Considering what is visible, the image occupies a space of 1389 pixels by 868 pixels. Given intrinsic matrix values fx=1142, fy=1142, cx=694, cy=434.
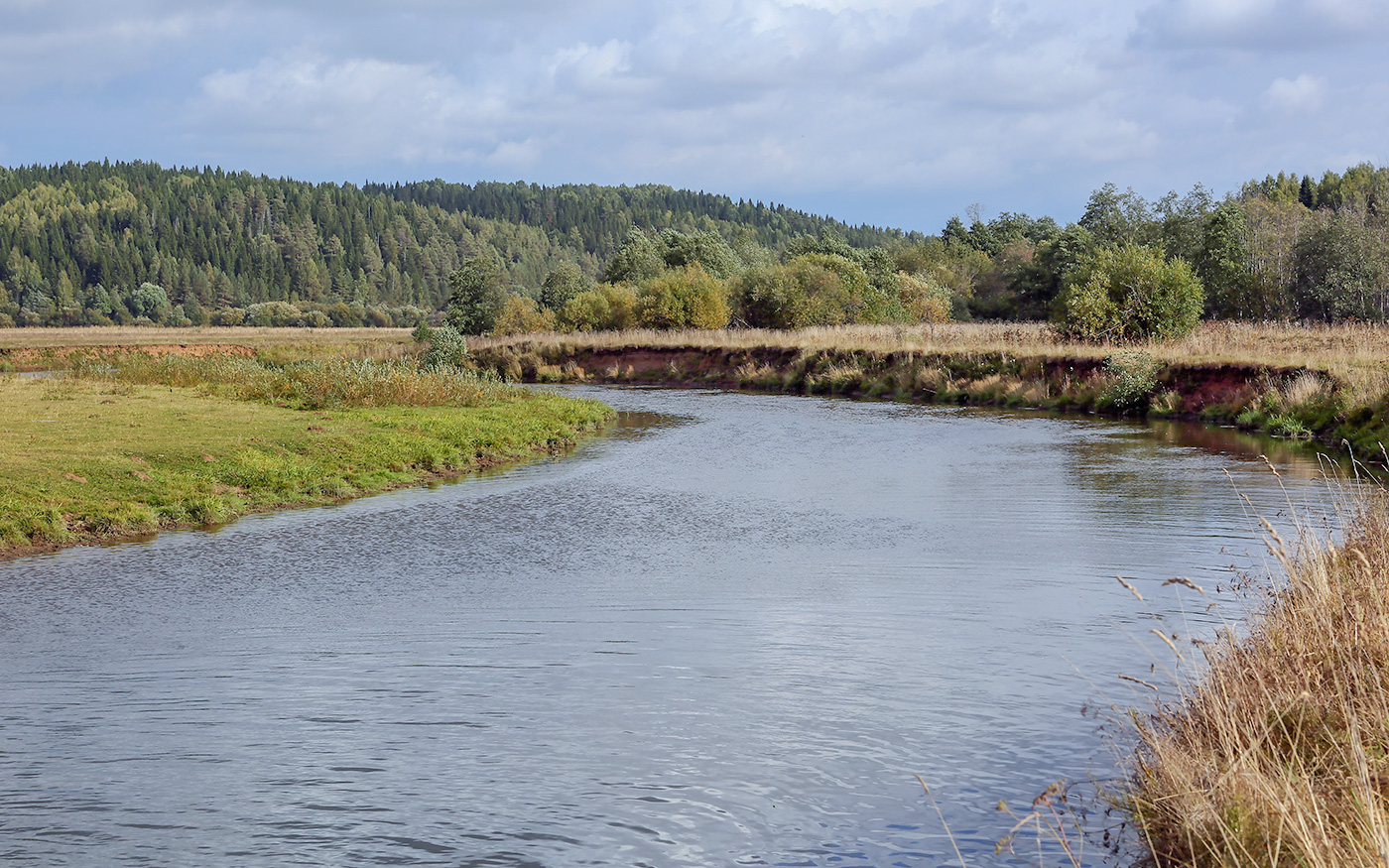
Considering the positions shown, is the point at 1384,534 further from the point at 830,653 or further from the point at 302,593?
the point at 302,593

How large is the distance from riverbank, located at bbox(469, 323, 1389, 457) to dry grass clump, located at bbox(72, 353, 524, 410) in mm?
8558

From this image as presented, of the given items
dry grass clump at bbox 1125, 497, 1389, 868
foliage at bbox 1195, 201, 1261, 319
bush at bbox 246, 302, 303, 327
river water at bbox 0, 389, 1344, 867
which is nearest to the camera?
dry grass clump at bbox 1125, 497, 1389, 868

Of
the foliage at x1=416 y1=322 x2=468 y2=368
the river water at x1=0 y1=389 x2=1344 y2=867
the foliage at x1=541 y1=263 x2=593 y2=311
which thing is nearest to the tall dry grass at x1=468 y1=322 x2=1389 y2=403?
the river water at x1=0 y1=389 x2=1344 y2=867

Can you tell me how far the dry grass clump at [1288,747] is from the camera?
5.13m

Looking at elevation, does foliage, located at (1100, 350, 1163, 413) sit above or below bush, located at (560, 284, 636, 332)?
below

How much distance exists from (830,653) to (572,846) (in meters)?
4.38

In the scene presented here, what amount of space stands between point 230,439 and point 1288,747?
2193 cm

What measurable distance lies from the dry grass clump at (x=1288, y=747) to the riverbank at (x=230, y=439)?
608 inches

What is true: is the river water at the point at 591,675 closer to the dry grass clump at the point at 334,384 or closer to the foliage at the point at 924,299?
the dry grass clump at the point at 334,384

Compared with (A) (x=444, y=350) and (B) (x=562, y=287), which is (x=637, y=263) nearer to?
(B) (x=562, y=287)

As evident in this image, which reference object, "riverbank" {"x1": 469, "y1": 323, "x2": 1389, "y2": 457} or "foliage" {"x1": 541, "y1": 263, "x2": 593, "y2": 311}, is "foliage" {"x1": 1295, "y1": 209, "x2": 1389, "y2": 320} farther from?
"foliage" {"x1": 541, "y1": 263, "x2": 593, "y2": 311}

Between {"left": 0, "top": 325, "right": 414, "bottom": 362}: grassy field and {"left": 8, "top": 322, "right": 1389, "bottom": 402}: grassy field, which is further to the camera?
{"left": 0, "top": 325, "right": 414, "bottom": 362}: grassy field

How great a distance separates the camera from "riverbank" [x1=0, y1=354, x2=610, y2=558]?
1827 centimetres

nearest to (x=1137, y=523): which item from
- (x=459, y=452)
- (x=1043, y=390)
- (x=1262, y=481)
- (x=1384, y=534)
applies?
(x=1262, y=481)
